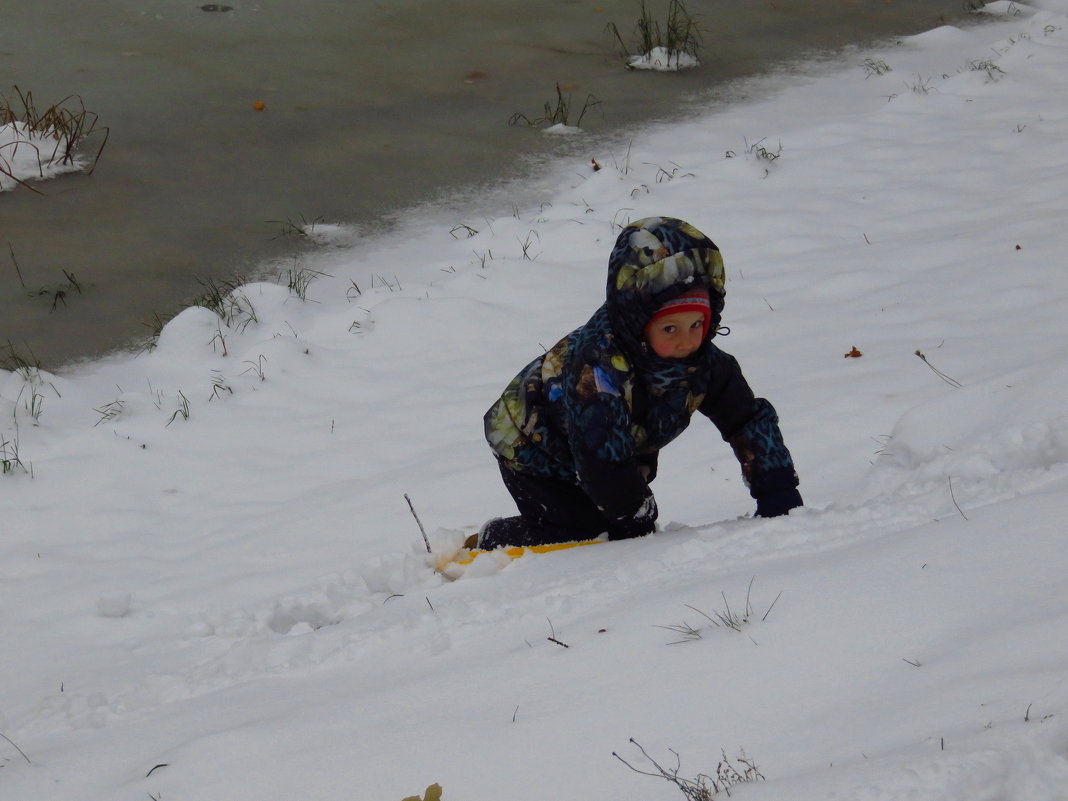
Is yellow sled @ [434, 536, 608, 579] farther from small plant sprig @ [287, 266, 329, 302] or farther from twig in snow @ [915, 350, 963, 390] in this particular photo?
small plant sprig @ [287, 266, 329, 302]

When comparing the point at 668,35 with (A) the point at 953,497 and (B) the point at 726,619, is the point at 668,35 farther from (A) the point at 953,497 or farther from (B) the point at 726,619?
(B) the point at 726,619

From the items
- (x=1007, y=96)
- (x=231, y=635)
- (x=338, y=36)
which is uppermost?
(x=338, y=36)

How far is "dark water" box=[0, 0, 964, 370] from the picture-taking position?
5864 millimetres

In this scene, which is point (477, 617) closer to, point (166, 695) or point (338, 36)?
point (166, 695)

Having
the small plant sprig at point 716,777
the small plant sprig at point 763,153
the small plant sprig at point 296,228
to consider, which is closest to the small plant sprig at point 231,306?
the small plant sprig at point 296,228

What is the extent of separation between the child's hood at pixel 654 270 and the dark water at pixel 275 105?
334cm

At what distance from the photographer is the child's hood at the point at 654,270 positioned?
255 cm

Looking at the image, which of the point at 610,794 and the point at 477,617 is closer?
the point at 610,794

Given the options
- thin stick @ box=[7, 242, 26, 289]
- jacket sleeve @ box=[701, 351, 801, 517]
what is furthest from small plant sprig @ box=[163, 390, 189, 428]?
jacket sleeve @ box=[701, 351, 801, 517]

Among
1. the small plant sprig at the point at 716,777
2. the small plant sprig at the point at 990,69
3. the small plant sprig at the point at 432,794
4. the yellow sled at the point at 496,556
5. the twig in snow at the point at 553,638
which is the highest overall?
the small plant sprig at the point at 990,69

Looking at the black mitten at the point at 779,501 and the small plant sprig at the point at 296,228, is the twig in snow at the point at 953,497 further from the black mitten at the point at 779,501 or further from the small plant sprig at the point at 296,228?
the small plant sprig at the point at 296,228

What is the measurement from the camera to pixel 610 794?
5.62 feet

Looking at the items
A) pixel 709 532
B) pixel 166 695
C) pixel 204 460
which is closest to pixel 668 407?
pixel 709 532

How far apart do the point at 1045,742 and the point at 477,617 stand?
135 cm
